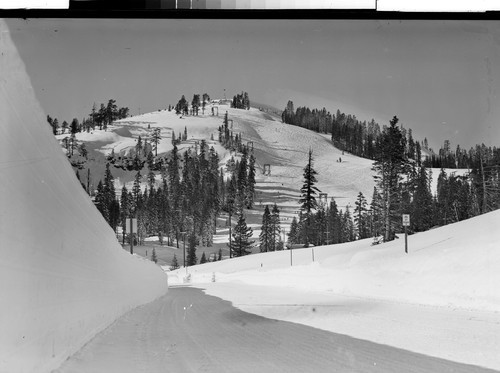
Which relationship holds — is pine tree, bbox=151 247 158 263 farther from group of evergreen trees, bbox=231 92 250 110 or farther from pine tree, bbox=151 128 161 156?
group of evergreen trees, bbox=231 92 250 110

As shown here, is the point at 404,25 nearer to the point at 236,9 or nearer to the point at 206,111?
the point at 236,9

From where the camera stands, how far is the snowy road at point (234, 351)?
2.79 meters

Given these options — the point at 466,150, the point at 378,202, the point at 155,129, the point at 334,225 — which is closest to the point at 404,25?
the point at 466,150

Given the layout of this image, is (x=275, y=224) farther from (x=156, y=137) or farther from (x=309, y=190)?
(x=156, y=137)

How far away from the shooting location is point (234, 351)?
298cm

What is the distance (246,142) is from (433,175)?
1245 mm

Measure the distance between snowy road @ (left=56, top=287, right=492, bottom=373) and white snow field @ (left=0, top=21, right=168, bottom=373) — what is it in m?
0.37

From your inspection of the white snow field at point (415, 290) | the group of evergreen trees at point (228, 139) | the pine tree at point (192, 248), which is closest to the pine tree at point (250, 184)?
the group of evergreen trees at point (228, 139)

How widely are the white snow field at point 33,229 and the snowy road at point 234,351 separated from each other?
1.22 feet

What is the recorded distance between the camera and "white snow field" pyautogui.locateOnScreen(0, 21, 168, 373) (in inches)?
107

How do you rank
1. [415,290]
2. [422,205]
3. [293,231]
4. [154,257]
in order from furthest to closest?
[415,290]
[154,257]
[422,205]
[293,231]

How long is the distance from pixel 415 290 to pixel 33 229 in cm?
812

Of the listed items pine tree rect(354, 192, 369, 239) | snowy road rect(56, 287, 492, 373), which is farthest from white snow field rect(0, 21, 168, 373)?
pine tree rect(354, 192, 369, 239)

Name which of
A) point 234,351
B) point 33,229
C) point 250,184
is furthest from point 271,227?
point 33,229
